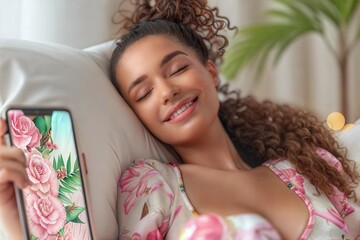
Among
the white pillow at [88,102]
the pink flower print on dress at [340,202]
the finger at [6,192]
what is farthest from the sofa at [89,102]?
the pink flower print on dress at [340,202]

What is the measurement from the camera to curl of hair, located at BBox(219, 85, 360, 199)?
1104mm

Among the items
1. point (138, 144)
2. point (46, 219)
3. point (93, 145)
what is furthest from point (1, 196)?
point (138, 144)

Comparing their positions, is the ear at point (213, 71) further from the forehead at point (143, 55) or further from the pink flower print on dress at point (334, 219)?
the pink flower print on dress at point (334, 219)

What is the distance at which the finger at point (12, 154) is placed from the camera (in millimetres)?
704

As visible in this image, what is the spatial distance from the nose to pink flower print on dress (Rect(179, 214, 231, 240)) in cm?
43

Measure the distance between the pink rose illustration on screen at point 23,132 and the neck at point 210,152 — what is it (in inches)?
14.5

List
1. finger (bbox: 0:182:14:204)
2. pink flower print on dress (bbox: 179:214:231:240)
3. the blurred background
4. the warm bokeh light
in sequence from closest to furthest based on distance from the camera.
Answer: pink flower print on dress (bbox: 179:214:231:240) → finger (bbox: 0:182:14:204) → the warm bokeh light → the blurred background

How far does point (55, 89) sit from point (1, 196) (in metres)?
0.25

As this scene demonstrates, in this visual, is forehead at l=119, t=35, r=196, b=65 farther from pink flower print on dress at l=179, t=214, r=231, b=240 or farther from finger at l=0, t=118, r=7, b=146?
pink flower print on dress at l=179, t=214, r=231, b=240

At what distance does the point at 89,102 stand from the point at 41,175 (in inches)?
8.8

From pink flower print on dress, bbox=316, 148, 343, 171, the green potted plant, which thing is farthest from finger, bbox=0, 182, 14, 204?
the green potted plant

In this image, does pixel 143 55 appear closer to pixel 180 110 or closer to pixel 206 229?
pixel 180 110

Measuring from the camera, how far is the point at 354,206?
1.11 m

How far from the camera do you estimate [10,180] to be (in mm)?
704
